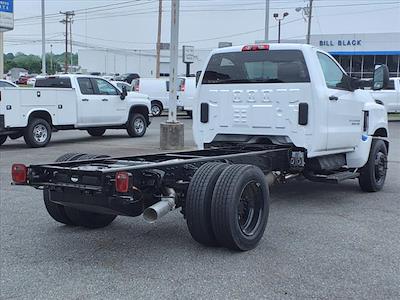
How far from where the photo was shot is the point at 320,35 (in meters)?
59.9

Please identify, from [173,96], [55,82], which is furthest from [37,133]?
[173,96]

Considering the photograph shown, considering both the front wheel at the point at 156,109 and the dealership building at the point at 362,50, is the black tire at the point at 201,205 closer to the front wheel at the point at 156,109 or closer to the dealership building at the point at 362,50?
the front wheel at the point at 156,109

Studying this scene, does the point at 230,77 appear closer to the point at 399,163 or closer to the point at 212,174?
the point at 212,174

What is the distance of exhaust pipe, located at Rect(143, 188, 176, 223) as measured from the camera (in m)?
4.90

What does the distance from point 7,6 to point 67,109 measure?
11216mm

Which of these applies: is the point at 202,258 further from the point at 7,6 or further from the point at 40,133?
the point at 7,6

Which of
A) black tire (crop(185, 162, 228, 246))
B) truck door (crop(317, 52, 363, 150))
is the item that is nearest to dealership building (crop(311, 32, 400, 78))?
truck door (crop(317, 52, 363, 150))

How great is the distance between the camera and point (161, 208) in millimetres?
5012

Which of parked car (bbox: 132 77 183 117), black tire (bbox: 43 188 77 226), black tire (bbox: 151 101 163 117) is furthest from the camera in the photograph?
black tire (bbox: 151 101 163 117)

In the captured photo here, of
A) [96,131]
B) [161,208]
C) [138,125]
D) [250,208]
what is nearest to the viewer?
[161,208]

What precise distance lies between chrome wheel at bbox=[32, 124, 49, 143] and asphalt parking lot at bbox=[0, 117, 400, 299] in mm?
6981

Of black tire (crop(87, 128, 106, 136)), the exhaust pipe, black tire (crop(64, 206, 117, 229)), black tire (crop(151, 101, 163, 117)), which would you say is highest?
black tire (crop(151, 101, 163, 117))

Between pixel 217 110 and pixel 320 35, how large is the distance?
54.8m

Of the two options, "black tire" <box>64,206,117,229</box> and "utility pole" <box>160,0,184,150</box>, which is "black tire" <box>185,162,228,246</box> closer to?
"black tire" <box>64,206,117,229</box>
